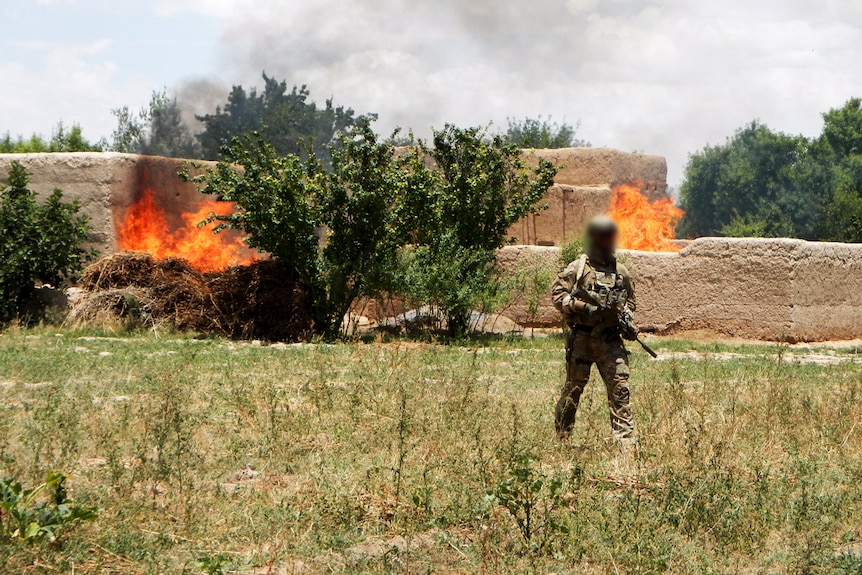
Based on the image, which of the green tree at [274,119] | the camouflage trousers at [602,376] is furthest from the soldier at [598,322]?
the green tree at [274,119]

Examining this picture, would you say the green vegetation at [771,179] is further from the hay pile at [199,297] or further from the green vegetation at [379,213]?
the hay pile at [199,297]

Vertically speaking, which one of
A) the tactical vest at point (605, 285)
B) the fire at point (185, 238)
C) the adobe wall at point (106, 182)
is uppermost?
the adobe wall at point (106, 182)

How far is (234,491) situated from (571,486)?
69.7 inches

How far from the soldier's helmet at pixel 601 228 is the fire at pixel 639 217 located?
13677 mm

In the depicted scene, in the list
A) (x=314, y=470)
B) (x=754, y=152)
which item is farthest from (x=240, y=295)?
(x=754, y=152)

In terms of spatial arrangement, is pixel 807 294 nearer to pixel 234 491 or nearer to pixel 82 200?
pixel 82 200

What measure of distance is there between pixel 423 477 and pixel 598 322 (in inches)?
67.8

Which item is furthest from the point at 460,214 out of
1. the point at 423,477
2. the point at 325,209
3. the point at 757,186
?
the point at 757,186

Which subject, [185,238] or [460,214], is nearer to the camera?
[460,214]

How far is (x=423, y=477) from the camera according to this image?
5.69 meters

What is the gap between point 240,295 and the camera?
15.0m

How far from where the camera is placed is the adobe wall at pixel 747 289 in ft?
53.2

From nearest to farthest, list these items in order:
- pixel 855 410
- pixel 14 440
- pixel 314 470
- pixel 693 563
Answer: pixel 693 563, pixel 314 470, pixel 14 440, pixel 855 410

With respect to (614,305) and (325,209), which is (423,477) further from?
(325,209)
